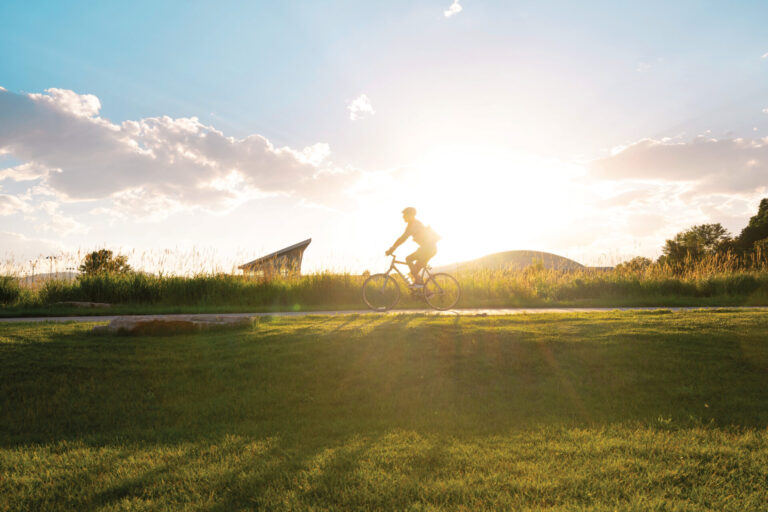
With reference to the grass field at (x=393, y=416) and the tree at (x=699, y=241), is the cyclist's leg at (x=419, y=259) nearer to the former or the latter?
the grass field at (x=393, y=416)

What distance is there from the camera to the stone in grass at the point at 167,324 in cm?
778

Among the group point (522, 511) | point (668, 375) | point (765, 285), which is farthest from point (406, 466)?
point (765, 285)

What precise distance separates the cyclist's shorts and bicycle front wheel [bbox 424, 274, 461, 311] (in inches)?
21.6

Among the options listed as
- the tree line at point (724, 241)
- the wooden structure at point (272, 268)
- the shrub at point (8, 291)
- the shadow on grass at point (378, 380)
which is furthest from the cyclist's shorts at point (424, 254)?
the tree line at point (724, 241)

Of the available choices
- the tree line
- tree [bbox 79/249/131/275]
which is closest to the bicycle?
tree [bbox 79/249/131/275]

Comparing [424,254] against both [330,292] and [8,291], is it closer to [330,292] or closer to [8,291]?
[330,292]

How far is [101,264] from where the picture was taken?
1692cm

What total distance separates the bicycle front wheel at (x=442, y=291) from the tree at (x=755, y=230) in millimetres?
45933

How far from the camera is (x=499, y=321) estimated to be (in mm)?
8391

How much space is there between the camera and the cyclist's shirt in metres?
Answer: 10.8

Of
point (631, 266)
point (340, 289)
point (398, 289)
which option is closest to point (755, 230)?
point (631, 266)

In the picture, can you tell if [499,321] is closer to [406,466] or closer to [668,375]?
[668,375]

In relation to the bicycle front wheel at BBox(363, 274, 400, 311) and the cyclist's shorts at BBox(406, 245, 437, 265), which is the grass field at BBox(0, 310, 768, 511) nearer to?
the cyclist's shorts at BBox(406, 245, 437, 265)

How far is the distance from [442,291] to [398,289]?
1034 millimetres
